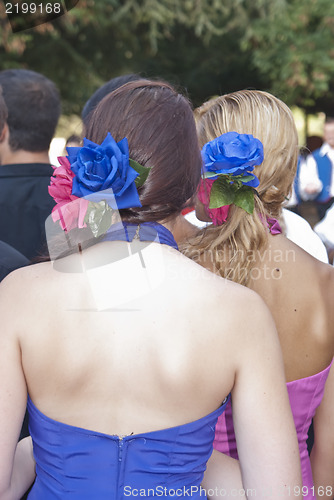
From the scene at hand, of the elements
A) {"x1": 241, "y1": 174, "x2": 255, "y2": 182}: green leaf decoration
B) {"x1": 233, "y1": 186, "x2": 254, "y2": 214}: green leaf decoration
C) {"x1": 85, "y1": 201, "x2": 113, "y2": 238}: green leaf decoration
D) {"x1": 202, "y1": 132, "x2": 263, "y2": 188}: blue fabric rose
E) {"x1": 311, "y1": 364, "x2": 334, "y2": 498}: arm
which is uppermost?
{"x1": 85, "y1": 201, "x2": 113, "y2": 238}: green leaf decoration

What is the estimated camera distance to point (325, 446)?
1919 mm

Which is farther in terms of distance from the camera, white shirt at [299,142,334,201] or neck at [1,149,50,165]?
white shirt at [299,142,334,201]

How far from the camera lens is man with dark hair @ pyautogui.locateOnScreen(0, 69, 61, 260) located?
108 inches

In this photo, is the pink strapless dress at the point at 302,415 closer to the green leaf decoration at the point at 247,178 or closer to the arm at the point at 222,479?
the arm at the point at 222,479

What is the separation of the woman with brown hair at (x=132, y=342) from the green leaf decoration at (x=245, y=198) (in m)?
0.37

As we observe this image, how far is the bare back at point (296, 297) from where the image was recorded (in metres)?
1.72

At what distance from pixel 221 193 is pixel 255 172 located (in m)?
0.18

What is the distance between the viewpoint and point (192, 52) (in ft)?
46.1

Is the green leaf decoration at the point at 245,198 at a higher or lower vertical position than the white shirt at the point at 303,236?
higher

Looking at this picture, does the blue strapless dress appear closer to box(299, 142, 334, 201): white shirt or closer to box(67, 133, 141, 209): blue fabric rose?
box(67, 133, 141, 209): blue fabric rose

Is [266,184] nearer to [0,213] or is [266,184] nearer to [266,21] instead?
[0,213]

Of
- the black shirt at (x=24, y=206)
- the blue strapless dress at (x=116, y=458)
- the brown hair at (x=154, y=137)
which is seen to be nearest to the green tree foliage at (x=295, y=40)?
the black shirt at (x=24, y=206)

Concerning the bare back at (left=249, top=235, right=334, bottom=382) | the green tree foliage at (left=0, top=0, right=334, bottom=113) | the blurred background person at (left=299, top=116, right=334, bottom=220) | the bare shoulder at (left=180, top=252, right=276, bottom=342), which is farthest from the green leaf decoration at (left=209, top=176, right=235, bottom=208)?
the green tree foliage at (left=0, top=0, right=334, bottom=113)

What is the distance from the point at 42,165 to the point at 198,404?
6.29ft
